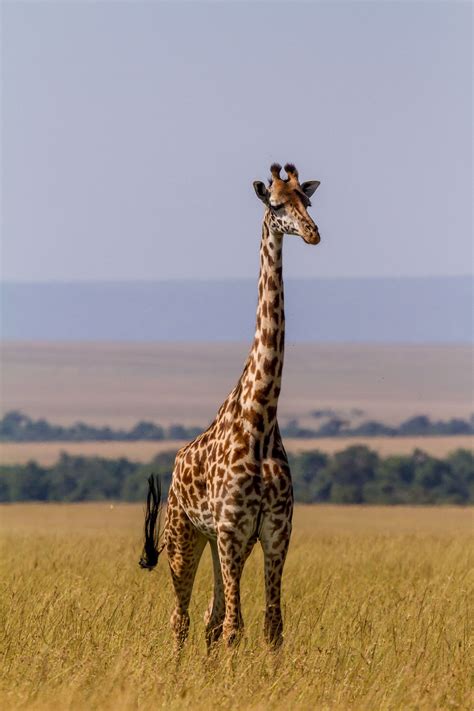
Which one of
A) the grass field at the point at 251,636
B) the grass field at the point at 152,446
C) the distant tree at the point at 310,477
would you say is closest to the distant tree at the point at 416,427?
the grass field at the point at 152,446

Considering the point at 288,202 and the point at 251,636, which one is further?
the point at 251,636

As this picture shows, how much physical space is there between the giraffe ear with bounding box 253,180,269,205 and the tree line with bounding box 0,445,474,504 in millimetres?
39176

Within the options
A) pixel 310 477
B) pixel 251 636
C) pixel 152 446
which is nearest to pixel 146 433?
pixel 152 446

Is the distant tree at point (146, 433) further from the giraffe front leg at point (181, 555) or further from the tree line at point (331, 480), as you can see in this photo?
the giraffe front leg at point (181, 555)

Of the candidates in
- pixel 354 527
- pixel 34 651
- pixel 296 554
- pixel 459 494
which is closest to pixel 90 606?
pixel 34 651

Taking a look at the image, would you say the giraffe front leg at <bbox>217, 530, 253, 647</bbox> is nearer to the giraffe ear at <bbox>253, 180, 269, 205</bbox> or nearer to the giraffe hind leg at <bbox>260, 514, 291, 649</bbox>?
the giraffe hind leg at <bbox>260, 514, 291, 649</bbox>

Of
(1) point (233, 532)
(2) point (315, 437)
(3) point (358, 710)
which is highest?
(2) point (315, 437)

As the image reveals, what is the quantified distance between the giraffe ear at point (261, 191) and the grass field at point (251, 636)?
293cm

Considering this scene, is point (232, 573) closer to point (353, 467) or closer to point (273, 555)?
point (273, 555)

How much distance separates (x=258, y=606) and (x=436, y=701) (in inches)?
169

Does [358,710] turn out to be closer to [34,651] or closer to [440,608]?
[34,651]

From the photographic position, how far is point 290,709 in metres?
9.27

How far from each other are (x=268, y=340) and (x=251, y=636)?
8.35ft

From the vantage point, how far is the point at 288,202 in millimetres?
10961
